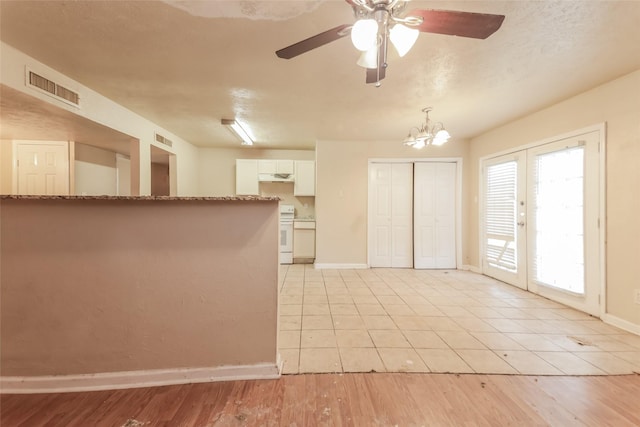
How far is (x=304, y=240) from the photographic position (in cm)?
496

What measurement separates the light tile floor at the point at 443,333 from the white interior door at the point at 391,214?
119 centimetres

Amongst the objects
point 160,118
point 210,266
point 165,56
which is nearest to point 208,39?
point 165,56

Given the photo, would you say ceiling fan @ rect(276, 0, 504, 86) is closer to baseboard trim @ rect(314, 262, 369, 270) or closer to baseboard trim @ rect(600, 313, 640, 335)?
baseboard trim @ rect(600, 313, 640, 335)

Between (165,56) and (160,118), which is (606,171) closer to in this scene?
(165,56)

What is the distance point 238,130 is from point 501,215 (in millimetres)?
4316

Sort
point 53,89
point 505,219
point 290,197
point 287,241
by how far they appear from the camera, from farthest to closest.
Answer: point 290,197 → point 287,241 → point 505,219 → point 53,89

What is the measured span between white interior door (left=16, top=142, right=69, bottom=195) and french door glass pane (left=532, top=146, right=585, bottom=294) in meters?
6.29

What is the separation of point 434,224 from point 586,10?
3474mm

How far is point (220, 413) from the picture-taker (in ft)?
4.48

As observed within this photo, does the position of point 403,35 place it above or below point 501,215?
above

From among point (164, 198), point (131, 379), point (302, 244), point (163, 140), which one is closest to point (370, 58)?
point (164, 198)

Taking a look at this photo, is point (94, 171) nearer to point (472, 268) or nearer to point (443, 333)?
point (443, 333)

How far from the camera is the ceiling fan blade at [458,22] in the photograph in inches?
45.1

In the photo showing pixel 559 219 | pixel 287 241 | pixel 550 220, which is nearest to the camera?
pixel 559 219
